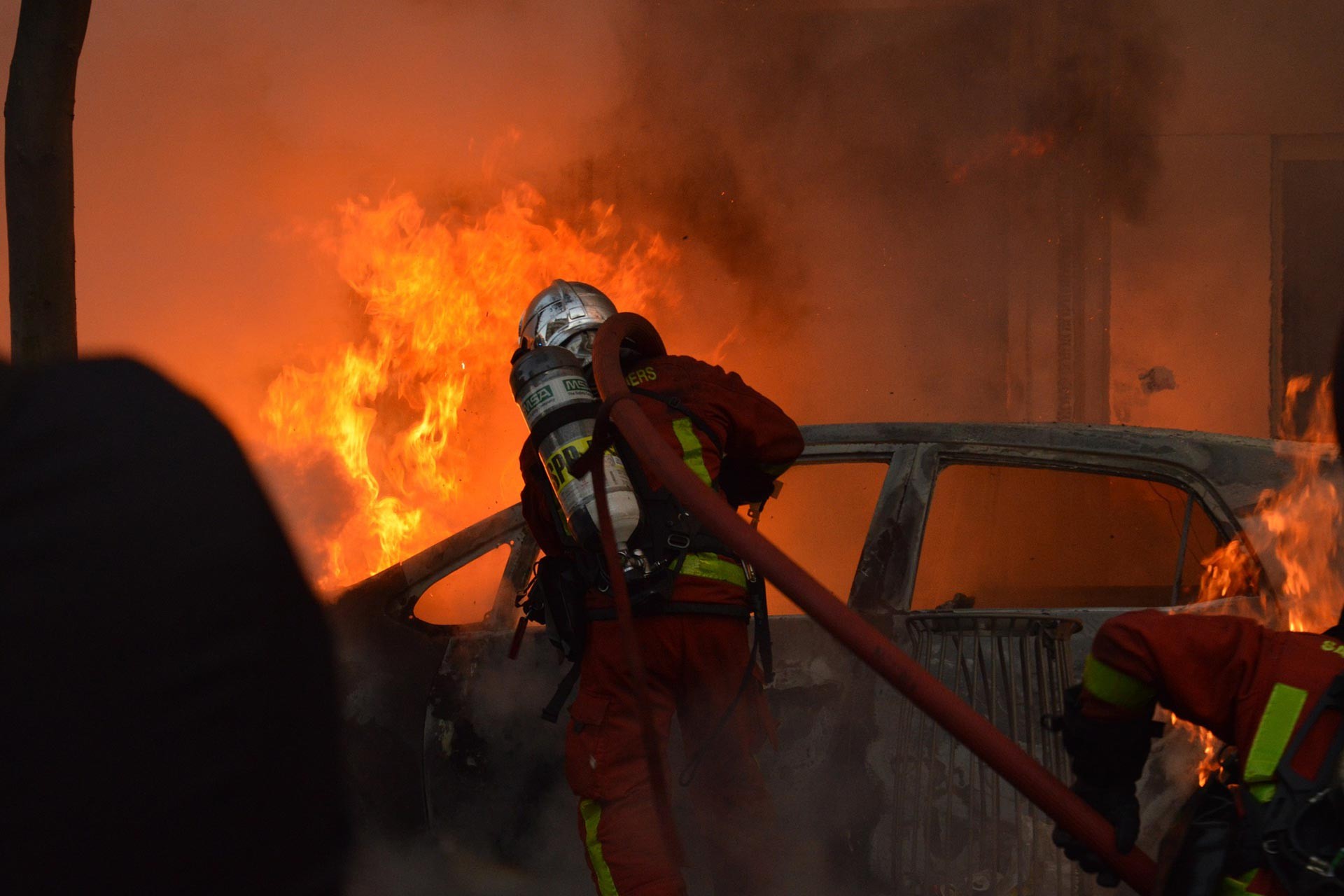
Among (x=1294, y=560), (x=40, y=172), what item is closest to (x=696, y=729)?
(x=1294, y=560)

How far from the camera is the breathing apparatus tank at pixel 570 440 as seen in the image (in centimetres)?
259

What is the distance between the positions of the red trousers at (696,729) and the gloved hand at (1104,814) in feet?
4.02

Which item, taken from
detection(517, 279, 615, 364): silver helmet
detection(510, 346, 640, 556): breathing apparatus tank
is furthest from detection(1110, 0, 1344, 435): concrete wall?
detection(510, 346, 640, 556): breathing apparatus tank

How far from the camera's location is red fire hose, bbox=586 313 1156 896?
1498mm

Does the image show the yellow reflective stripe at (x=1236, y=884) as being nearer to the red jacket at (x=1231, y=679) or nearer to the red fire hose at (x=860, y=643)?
the red jacket at (x=1231, y=679)

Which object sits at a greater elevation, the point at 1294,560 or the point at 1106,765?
the point at 1294,560

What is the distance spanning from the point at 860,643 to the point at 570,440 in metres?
1.10

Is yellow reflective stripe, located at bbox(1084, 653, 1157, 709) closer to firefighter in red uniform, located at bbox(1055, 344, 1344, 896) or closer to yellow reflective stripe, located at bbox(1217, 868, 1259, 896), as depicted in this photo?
firefighter in red uniform, located at bbox(1055, 344, 1344, 896)

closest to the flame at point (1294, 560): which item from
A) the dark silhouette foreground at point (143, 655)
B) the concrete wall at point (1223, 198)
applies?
the dark silhouette foreground at point (143, 655)

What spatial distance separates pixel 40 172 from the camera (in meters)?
3.87

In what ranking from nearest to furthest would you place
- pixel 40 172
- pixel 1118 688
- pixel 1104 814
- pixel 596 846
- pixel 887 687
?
pixel 1118 688 < pixel 1104 814 < pixel 596 846 < pixel 887 687 < pixel 40 172

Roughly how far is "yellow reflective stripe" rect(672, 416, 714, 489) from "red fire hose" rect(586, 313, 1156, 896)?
31 cm

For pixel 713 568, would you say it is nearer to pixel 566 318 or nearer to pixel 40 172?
pixel 566 318

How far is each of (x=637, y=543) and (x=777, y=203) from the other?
527 cm
